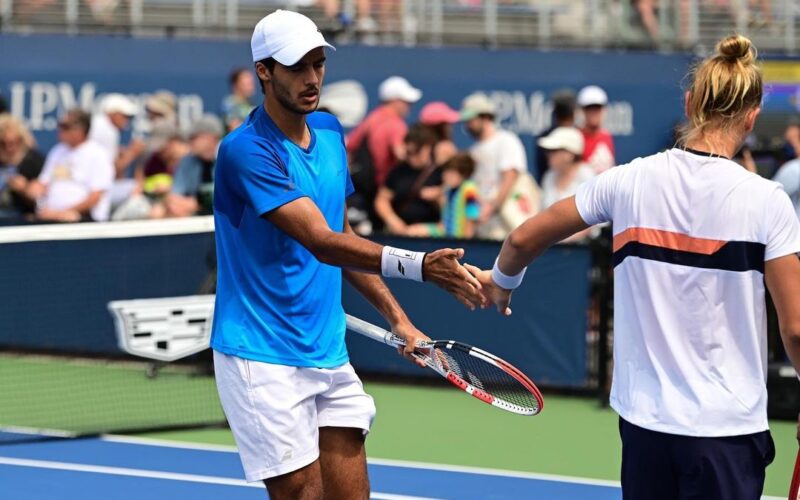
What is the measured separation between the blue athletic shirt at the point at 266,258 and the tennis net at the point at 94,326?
4952 millimetres

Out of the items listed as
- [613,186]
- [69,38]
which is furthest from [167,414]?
[69,38]

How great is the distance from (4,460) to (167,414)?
60.2 inches

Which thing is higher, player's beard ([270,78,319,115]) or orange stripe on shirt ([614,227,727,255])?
player's beard ([270,78,319,115])

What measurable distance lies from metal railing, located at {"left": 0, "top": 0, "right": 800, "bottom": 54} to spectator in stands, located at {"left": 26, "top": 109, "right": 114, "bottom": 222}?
4108 mm

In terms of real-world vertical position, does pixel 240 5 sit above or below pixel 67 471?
above

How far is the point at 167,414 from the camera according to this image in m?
→ 9.92

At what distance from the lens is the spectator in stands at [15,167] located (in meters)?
12.5

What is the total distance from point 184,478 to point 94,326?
324 centimetres

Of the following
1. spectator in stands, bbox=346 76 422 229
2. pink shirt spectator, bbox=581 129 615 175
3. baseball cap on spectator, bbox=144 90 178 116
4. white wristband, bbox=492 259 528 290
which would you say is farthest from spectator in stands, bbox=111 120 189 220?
white wristband, bbox=492 259 528 290

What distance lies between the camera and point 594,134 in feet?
40.5

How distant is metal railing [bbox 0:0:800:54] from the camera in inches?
625

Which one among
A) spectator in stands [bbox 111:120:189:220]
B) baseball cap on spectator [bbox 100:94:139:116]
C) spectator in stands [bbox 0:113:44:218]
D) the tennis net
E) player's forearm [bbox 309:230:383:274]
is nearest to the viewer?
player's forearm [bbox 309:230:383:274]

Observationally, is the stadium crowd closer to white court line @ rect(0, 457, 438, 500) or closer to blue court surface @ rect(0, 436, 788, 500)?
blue court surface @ rect(0, 436, 788, 500)

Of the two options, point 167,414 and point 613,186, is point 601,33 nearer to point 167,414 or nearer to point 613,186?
point 167,414
